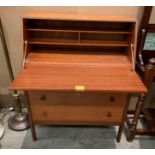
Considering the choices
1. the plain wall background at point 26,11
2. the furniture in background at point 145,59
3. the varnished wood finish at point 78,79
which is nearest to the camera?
the varnished wood finish at point 78,79

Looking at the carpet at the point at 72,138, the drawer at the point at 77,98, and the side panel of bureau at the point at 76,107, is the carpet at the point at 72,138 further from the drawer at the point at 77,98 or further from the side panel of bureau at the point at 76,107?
the drawer at the point at 77,98

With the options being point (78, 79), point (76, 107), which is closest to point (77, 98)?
point (76, 107)

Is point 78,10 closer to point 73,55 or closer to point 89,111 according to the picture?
point 73,55

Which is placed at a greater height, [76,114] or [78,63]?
[78,63]

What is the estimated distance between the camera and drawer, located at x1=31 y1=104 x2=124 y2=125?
1447 mm

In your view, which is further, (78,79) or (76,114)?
(76,114)

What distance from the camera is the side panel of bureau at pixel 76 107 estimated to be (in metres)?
1.38

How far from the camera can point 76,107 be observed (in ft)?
4.75

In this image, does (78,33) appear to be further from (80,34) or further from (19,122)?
(19,122)

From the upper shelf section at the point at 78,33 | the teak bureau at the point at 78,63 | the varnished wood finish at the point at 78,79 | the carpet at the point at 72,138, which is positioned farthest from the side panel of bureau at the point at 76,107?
the upper shelf section at the point at 78,33

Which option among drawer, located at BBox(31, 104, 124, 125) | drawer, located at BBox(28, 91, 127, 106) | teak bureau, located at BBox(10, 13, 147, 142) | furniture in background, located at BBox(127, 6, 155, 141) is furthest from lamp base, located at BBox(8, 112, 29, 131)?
furniture in background, located at BBox(127, 6, 155, 141)

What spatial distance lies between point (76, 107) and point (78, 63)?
352 millimetres

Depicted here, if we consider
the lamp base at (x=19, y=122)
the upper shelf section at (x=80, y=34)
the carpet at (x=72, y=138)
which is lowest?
the carpet at (x=72, y=138)
